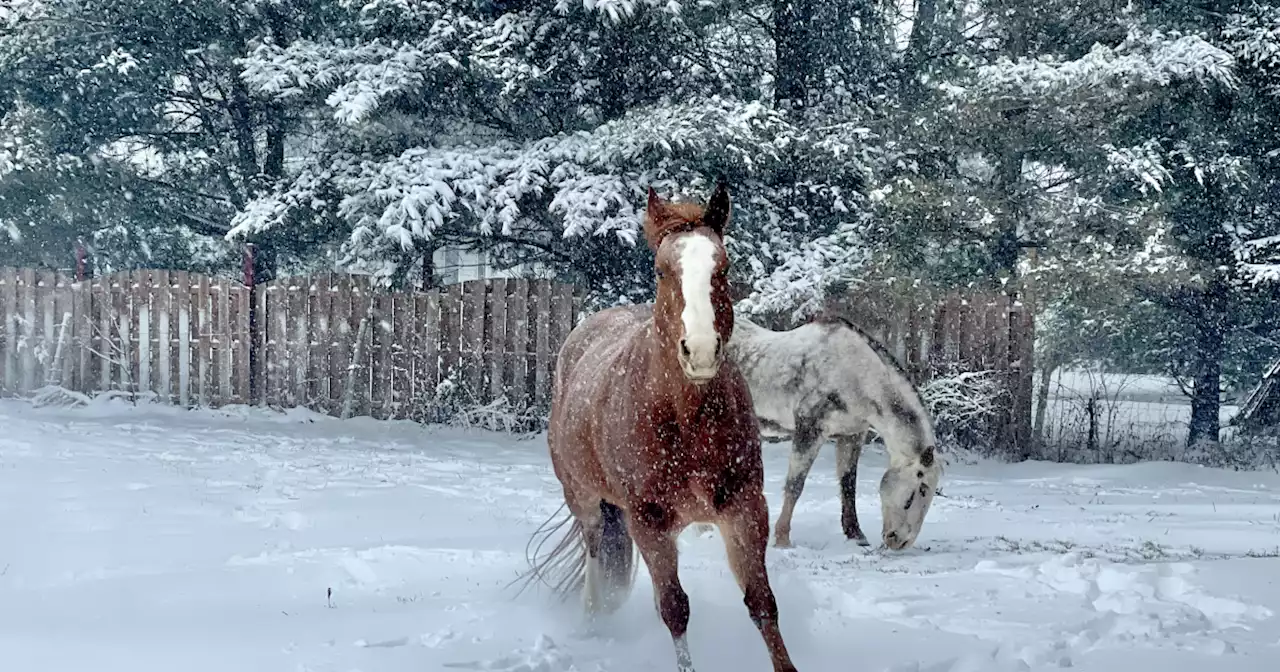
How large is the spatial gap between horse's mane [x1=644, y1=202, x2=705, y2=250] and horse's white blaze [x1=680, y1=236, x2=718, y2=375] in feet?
0.63

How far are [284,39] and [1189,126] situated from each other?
11124 millimetres

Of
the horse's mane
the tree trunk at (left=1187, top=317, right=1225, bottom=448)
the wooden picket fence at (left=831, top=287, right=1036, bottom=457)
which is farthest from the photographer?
the tree trunk at (left=1187, top=317, right=1225, bottom=448)

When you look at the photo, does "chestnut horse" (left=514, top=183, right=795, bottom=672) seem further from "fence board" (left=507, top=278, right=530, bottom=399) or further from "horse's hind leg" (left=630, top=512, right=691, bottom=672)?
"fence board" (left=507, top=278, right=530, bottom=399)

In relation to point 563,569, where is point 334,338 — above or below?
above

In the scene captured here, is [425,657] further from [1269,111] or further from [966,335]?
[1269,111]

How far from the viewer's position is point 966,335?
32.0 feet

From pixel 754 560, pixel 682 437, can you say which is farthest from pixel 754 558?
pixel 682 437

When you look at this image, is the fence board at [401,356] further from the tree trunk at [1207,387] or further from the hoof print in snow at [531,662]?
the tree trunk at [1207,387]

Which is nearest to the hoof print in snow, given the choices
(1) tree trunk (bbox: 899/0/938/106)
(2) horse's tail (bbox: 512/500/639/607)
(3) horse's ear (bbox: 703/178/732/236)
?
(2) horse's tail (bbox: 512/500/639/607)

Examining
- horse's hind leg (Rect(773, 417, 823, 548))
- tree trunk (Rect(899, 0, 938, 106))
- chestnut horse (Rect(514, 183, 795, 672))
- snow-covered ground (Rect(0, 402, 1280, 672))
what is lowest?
snow-covered ground (Rect(0, 402, 1280, 672))

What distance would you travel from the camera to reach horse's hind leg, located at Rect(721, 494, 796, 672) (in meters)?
3.51

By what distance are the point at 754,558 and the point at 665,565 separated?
12.9 inches

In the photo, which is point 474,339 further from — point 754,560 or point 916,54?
point 754,560

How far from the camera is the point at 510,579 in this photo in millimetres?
5000
